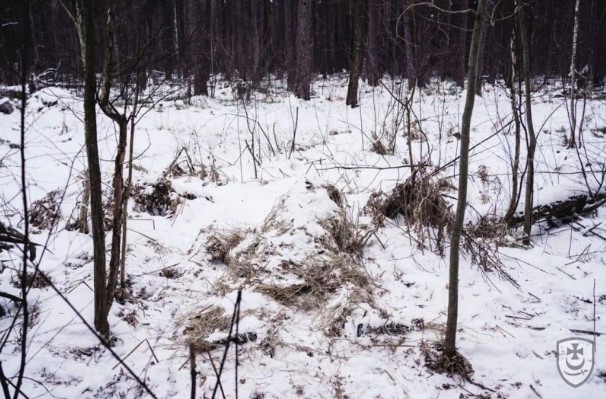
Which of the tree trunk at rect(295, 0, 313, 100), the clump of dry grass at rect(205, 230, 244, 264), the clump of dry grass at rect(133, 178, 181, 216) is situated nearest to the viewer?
the clump of dry grass at rect(205, 230, 244, 264)

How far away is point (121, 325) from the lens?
91.2 inches

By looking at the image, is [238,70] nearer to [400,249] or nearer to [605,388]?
[400,249]

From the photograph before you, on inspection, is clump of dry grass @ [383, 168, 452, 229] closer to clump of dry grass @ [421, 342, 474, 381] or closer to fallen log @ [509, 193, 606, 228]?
fallen log @ [509, 193, 606, 228]

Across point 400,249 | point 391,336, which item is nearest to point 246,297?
point 391,336

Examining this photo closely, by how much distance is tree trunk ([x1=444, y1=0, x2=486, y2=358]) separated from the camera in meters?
1.51

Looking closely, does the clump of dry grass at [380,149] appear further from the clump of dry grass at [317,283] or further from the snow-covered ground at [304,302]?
the clump of dry grass at [317,283]

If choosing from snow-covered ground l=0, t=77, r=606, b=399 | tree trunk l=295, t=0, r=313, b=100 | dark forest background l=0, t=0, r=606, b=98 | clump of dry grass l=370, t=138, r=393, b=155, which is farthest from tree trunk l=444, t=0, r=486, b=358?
tree trunk l=295, t=0, r=313, b=100

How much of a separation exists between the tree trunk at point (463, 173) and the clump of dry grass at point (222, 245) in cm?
170

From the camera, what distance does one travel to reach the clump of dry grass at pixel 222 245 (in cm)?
310

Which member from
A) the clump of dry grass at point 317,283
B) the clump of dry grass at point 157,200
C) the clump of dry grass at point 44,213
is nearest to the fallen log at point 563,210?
the clump of dry grass at point 317,283

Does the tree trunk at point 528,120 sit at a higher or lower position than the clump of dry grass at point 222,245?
higher

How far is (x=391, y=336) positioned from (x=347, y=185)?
222cm

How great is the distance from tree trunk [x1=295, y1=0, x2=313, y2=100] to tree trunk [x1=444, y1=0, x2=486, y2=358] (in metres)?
9.96

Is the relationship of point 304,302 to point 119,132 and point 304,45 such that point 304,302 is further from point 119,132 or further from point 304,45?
point 304,45
